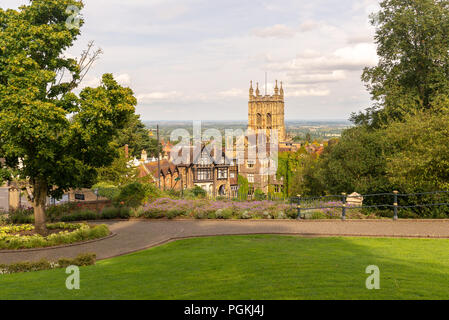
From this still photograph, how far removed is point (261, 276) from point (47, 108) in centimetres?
1026

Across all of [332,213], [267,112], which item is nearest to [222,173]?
A: [332,213]

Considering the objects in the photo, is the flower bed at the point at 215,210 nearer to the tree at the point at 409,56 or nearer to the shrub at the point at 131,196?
the shrub at the point at 131,196

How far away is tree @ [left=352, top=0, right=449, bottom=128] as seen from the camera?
30969 millimetres

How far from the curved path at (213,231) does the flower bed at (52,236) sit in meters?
0.54

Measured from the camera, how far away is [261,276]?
7.89 metres

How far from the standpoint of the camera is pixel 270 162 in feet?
267

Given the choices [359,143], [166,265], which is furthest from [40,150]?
[359,143]

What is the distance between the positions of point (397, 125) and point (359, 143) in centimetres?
556

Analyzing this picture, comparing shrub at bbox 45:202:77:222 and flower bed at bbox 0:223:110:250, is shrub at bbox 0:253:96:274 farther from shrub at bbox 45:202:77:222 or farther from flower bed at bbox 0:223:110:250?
shrub at bbox 45:202:77:222

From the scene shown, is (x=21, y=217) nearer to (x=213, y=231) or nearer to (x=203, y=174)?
(x=213, y=231)

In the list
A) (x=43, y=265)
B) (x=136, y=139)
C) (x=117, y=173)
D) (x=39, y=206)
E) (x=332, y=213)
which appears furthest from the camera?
(x=136, y=139)

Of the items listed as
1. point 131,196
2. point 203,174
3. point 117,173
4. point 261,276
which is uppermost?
point 117,173

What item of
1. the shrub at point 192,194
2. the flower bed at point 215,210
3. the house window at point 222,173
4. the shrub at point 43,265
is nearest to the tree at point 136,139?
the house window at point 222,173
